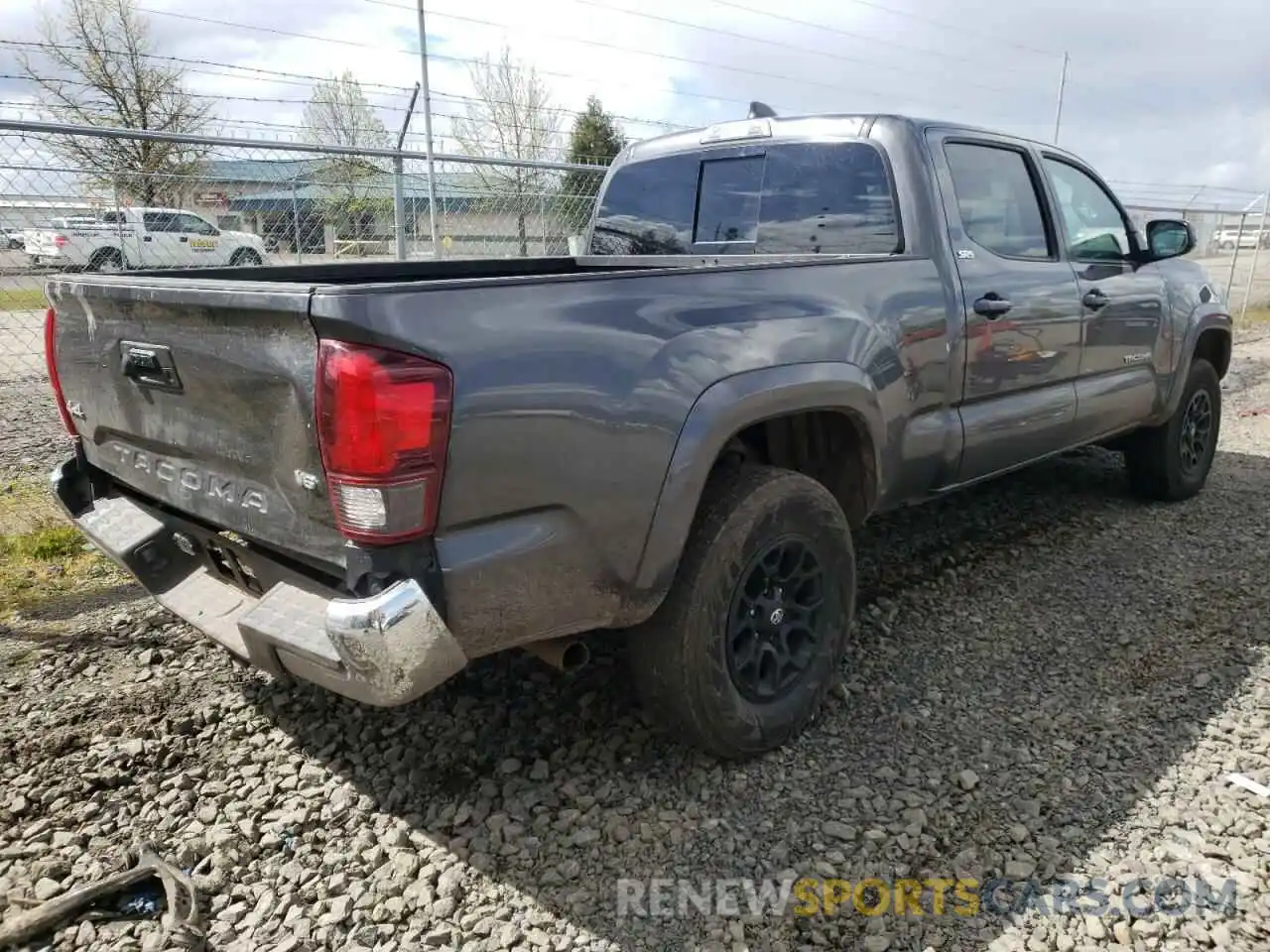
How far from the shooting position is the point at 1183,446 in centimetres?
523

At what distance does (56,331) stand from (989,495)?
4632mm

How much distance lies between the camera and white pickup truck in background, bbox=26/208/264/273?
Answer: 5.12 metres

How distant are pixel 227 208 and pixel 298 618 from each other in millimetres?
4686

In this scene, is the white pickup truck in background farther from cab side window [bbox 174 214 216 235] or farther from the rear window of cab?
the rear window of cab

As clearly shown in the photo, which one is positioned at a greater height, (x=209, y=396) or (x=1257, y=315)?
(x=209, y=396)

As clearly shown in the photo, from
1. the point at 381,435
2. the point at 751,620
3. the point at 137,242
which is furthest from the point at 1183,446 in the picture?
the point at 137,242

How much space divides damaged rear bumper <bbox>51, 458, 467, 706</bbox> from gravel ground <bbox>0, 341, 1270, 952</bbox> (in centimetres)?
56

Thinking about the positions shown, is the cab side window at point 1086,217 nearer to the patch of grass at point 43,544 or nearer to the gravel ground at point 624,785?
the gravel ground at point 624,785

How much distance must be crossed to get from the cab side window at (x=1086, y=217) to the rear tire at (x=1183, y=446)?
1.06 metres

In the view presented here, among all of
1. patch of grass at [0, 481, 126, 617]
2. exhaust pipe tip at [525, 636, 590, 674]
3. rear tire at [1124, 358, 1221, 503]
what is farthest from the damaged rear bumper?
rear tire at [1124, 358, 1221, 503]

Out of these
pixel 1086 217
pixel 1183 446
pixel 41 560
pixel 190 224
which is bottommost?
pixel 41 560

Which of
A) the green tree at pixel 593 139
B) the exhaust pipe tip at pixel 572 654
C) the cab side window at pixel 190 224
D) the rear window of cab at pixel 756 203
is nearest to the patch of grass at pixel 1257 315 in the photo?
the green tree at pixel 593 139

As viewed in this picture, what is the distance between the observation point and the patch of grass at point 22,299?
17.1ft

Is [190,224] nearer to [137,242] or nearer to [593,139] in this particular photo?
[137,242]
